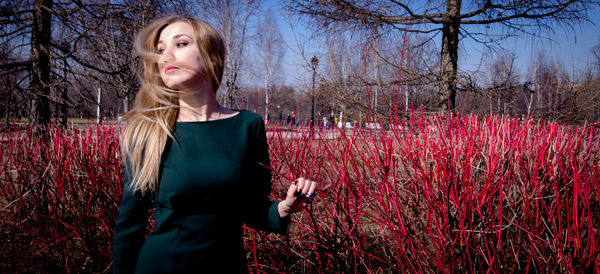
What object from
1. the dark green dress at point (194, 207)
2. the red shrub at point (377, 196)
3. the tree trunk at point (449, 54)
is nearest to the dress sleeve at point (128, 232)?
the dark green dress at point (194, 207)

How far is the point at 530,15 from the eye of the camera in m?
4.09

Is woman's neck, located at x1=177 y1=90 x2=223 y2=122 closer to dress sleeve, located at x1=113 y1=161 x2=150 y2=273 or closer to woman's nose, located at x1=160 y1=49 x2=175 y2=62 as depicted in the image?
woman's nose, located at x1=160 y1=49 x2=175 y2=62

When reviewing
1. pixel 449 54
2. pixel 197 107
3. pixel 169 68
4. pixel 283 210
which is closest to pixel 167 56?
pixel 169 68

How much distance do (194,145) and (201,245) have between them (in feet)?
1.04

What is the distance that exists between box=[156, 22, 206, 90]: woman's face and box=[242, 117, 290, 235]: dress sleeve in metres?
0.27

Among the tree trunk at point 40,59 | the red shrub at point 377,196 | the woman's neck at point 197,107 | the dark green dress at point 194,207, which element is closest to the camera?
the dark green dress at point 194,207

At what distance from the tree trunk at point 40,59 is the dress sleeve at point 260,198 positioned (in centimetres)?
389

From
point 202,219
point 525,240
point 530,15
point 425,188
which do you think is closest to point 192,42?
point 202,219

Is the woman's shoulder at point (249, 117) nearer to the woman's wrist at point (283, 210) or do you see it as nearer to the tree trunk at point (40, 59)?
the woman's wrist at point (283, 210)

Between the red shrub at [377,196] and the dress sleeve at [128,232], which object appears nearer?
the dress sleeve at [128,232]

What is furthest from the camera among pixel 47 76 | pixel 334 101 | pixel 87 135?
pixel 334 101

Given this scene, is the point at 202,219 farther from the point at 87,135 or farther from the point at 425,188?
the point at 87,135

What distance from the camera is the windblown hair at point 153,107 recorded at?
996 millimetres

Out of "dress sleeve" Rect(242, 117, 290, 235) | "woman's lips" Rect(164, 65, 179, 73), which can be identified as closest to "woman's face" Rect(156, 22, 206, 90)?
"woman's lips" Rect(164, 65, 179, 73)
